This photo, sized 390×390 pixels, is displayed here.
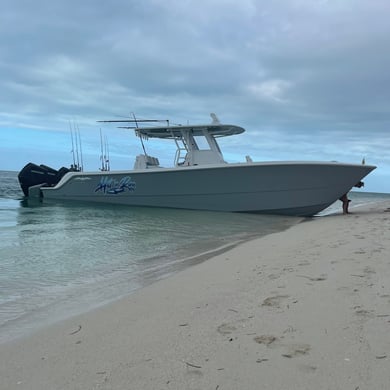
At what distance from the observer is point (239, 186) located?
1572cm

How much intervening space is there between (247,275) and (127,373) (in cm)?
254

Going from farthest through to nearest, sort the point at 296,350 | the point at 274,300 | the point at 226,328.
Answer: the point at 274,300
the point at 226,328
the point at 296,350

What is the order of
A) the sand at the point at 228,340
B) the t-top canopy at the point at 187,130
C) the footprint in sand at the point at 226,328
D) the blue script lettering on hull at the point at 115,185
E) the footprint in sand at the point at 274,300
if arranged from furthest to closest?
the blue script lettering on hull at the point at 115,185 < the t-top canopy at the point at 187,130 < the footprint in sand at the point at 274,300 < the footprint in sand at the point at 226,328 < the sand at the point at 228,340

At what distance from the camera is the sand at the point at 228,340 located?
2.11 meters

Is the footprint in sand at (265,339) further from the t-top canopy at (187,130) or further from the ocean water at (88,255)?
the t-top canopy at (187,130)

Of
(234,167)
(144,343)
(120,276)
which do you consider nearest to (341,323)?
(144,343)

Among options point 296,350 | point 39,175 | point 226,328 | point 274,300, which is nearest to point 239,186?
point 39,175

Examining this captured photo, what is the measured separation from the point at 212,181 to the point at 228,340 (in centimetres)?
1345

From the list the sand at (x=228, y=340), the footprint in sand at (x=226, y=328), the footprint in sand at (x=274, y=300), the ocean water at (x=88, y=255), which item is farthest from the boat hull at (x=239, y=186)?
the footprint in sand at (x=226, y=328)

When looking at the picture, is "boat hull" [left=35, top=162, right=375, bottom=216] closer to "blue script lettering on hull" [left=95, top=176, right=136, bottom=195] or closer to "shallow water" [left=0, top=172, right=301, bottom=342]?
"blue script lettering on hull" [left=95, top=176, right=136, bottom=195]

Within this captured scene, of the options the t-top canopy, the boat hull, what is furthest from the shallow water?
the t-top canopy

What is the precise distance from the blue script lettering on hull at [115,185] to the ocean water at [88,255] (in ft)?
11.7

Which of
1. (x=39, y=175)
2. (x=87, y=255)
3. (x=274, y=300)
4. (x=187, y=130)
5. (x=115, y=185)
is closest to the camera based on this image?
(x=274, y=300)

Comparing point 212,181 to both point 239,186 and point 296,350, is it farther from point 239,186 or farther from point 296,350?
point 296,350
